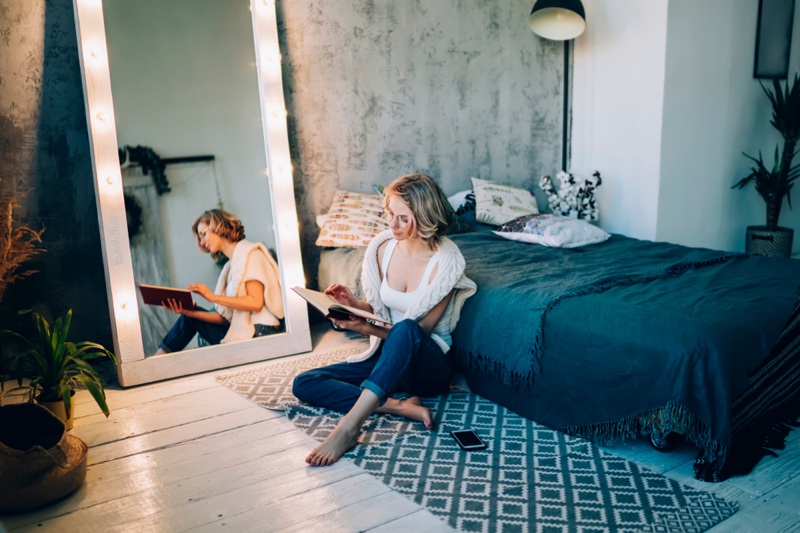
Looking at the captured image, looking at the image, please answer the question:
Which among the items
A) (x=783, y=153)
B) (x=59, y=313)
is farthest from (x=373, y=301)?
(x=783, y=153)

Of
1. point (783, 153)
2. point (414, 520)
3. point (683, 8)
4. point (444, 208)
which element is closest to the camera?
point (414, 520)

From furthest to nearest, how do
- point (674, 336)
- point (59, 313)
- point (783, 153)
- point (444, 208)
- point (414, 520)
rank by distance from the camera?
point (783, 153), point (59, 313), point (444, 208), point (674, 336), point (414, 520)

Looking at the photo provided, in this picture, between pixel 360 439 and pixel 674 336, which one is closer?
pixel 674 336

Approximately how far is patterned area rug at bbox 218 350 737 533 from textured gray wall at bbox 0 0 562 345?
1554mm

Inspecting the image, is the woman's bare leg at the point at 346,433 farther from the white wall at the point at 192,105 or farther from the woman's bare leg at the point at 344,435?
the white wall at the point at 192,105

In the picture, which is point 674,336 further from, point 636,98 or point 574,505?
point 636,98

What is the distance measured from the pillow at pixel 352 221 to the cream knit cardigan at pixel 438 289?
86 cm

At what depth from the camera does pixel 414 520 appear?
1785 mm

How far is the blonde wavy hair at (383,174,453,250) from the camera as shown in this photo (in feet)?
7.96

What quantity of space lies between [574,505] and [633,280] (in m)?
1.11

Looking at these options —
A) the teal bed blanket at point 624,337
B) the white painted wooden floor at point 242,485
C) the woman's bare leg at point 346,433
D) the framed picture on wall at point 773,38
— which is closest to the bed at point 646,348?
the teal bed blanket at point 624,337

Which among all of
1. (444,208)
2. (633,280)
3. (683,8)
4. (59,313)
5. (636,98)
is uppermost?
(683,8)

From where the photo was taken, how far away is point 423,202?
2.43 meters

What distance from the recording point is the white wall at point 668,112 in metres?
4.13
